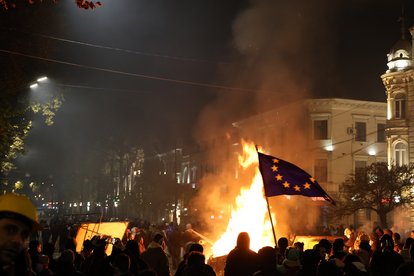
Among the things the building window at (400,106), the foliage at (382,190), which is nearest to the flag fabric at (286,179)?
the foliage at (382,190)

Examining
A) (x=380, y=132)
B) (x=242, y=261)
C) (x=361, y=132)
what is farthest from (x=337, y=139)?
(x=242, y=261)

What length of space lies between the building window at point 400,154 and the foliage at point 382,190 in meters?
2.14

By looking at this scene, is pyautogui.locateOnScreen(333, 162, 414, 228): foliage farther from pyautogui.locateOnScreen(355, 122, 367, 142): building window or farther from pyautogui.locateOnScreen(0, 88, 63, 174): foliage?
pyautogui.locateOnScreen(0, 88, 63, 174): foliage

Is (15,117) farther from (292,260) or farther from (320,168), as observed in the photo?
(320,168)

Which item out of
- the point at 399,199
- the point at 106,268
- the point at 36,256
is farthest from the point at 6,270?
the point at 399,199

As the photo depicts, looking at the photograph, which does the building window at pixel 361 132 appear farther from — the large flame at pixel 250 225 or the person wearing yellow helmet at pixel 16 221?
the person wearing yellow helmet at pixel 16 221

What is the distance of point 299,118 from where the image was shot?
51250 mm

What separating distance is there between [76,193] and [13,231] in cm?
8409

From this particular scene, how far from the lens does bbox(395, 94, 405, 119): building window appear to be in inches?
1533

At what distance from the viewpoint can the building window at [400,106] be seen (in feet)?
128

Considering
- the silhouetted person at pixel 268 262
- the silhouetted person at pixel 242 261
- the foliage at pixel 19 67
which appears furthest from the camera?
the foliage at pixel 19 67

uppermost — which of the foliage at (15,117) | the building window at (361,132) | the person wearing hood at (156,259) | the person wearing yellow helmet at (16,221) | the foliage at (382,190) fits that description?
the building window at (361,132)

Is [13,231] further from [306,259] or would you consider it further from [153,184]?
[153,184]

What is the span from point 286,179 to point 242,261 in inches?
131
